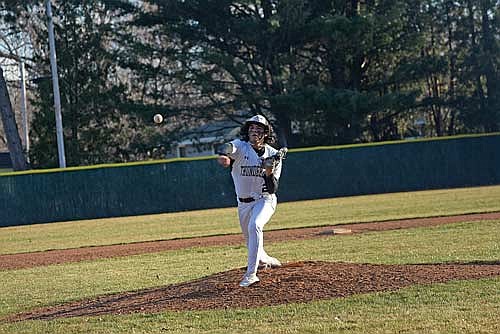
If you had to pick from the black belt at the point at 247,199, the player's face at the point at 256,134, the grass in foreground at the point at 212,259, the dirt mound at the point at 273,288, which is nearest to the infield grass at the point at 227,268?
the grass in foreground at the point at 212,259

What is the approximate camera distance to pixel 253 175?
8750mm

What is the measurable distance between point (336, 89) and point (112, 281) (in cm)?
2613

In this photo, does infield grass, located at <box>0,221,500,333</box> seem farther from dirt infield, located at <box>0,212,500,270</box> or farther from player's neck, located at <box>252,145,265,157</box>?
player's neck, located at <box>252,145,265,157</box>

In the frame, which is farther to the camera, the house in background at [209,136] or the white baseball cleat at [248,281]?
the house in background at [209,136]

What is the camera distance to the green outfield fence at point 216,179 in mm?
28016

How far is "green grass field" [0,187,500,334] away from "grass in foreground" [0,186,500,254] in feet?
0.15

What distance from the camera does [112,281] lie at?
1138 cm

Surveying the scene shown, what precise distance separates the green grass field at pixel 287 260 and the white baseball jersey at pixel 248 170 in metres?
1.38

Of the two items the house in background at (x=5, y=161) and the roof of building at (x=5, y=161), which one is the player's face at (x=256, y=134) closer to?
the house in background at (x=5, y=161)

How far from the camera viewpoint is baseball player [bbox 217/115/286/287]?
8617mm

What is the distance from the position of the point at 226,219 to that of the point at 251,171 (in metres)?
14.9

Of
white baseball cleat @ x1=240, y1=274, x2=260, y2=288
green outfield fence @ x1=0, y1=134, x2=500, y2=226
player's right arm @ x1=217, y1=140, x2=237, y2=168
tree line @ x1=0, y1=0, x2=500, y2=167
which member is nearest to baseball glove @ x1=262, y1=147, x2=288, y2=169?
player's right arm @ x1=217, y1=140, x2=237, y2=168

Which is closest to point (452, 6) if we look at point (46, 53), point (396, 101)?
point (396, 101)

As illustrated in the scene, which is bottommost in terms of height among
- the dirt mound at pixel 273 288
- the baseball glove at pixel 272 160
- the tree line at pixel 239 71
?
the dirt mound at pixel 273 288
